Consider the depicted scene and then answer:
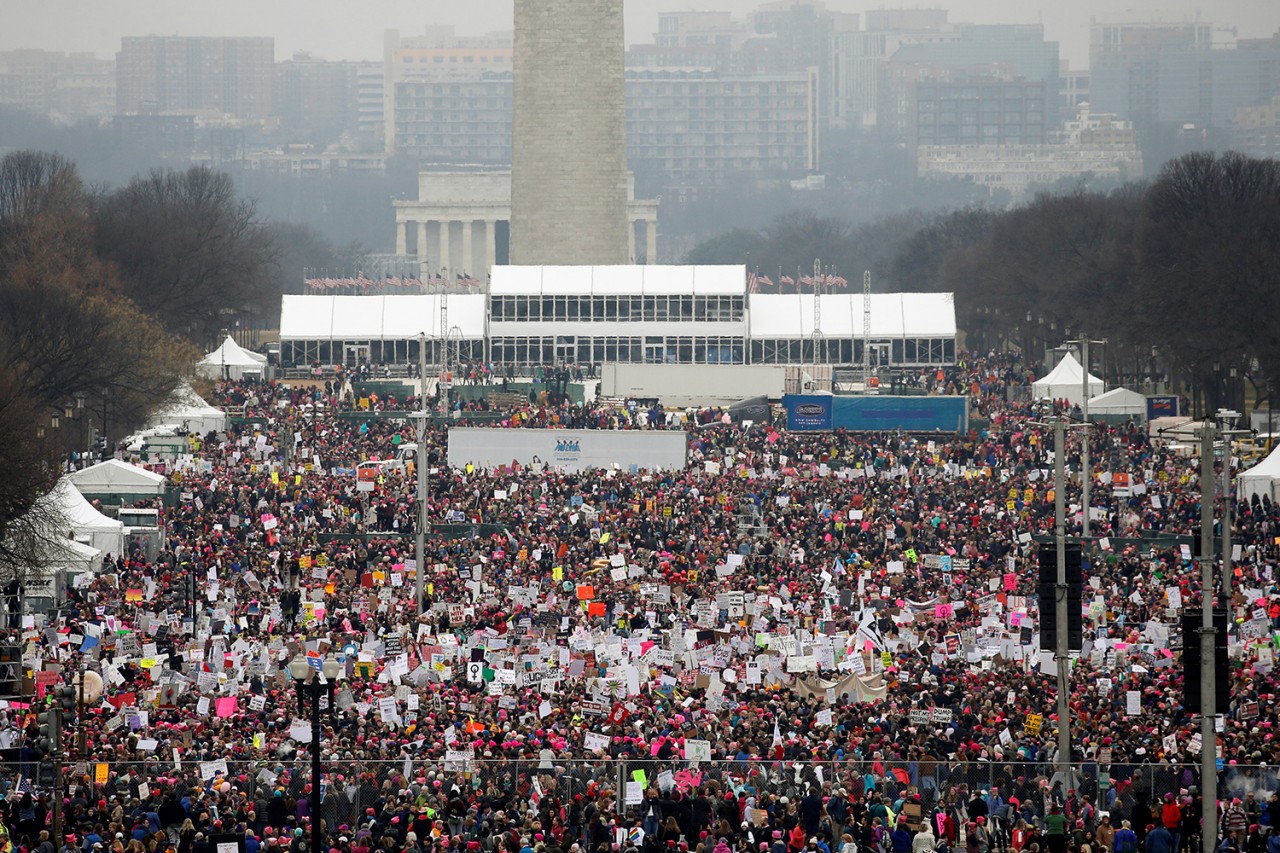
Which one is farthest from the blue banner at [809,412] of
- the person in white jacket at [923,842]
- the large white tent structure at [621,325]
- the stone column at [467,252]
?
the stone column at [467,252]

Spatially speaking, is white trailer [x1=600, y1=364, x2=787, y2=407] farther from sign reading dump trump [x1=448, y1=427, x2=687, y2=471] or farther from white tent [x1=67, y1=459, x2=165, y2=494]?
white tent [x1=67, y1=459, x2=165, y2=494]

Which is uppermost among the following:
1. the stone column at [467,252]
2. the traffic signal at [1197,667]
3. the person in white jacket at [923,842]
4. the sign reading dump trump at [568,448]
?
the stone column at [467,252]

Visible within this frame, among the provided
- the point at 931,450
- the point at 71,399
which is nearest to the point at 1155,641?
the point at 931,450

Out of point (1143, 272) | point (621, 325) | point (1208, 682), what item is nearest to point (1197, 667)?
point (1208, 682)

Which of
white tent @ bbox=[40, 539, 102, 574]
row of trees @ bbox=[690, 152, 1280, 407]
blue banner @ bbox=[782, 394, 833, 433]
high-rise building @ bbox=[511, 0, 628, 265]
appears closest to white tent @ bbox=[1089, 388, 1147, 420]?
row of trees @ bbox=[690, 152, 1280, 407]

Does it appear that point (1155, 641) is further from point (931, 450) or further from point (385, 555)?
point (931, 450)

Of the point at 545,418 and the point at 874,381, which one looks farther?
the point at 874,381

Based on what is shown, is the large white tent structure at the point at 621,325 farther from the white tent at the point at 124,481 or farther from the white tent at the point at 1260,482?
the white tent at the point at 1260,482
